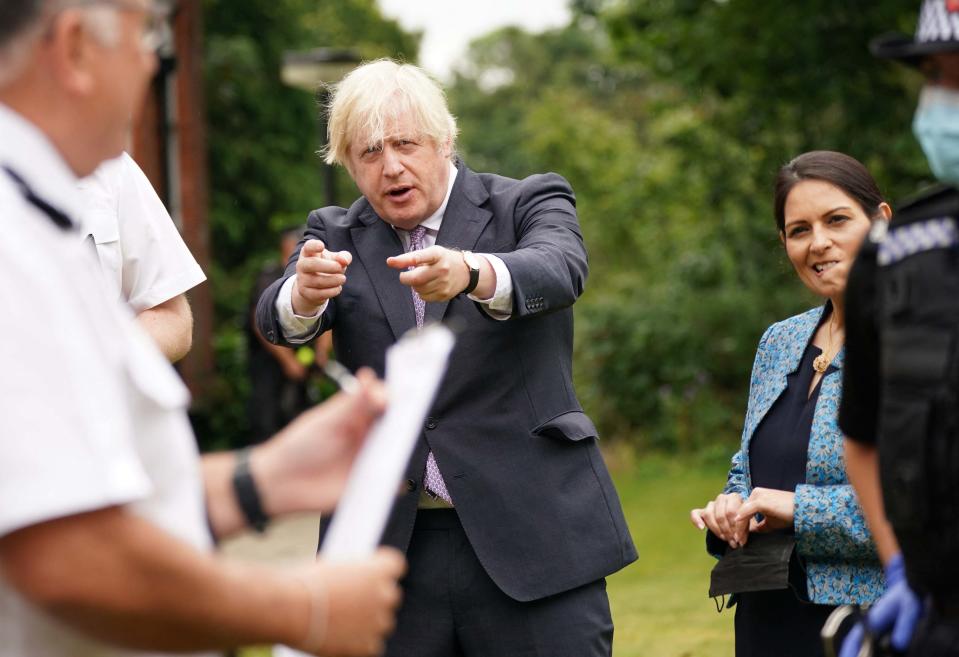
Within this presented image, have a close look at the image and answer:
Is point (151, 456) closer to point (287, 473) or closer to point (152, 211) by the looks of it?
point (287, 473)

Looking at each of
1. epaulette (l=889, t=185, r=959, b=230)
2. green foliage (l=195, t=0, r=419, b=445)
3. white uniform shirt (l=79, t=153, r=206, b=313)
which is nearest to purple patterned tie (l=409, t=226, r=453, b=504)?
white uniform shirt (l=79, t=153, r=206, b=313)

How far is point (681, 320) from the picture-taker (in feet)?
51.4

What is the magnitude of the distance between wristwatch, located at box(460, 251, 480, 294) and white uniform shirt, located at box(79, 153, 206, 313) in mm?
787

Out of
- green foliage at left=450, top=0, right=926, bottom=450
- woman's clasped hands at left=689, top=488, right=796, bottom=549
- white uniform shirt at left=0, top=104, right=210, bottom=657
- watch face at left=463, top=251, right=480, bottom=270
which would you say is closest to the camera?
white uniform shirt at left=0, top=104, right=210, bottom=657

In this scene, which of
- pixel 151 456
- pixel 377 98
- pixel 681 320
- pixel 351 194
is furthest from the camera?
pixel 351 194

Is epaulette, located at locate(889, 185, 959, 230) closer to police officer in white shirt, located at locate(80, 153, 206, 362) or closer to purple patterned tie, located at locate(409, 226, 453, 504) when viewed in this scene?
purple patterned tie, located at locate(409, 226, 453, 504)

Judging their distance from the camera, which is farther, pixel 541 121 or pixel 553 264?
pixel 541 121

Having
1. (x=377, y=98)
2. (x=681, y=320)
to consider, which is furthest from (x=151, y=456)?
(x=681, y=320)

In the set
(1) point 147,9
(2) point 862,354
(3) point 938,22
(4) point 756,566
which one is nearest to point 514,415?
(4) point 756,566

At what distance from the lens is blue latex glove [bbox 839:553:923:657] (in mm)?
2271

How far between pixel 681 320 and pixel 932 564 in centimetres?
1361

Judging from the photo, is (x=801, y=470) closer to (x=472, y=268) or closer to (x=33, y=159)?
(x=472, y=268)

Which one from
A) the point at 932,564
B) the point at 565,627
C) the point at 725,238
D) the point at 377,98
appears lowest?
the point at 725,238

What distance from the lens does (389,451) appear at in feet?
5.97
